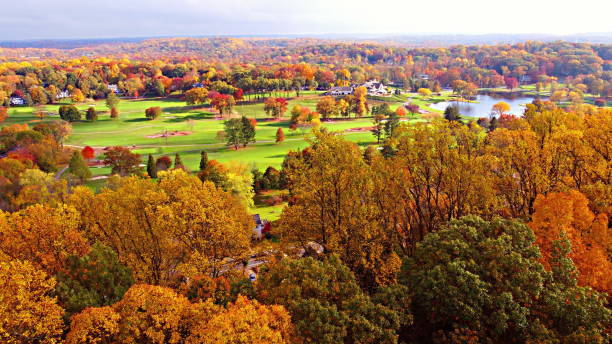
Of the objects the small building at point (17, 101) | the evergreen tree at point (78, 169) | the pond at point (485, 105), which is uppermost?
the small building at point (17, 101)

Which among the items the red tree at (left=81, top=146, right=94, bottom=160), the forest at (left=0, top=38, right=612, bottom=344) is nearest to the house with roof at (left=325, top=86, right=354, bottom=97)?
the red tree at (left=81, top=146, right=94, bottom=160)

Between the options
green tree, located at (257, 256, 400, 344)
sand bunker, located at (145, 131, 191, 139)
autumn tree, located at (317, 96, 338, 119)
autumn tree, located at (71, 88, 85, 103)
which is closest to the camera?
green tree, located at (257, 256, 400, 344)

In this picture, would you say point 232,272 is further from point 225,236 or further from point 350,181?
point 350,181

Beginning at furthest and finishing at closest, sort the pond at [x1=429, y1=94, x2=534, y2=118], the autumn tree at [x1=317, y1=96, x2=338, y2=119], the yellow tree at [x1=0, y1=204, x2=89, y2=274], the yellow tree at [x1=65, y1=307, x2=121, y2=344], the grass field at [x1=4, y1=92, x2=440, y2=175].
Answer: the pond at [x1=429, y1=94, x2=534, y2=118]
the autumn tree at [x1=317, y1=96, x2=338, y2=119]
the grass field at [x1=4, y1=92, x2=440, y2=175]
the yellow tree at [x1=0, y1=204, x2=89, y2=274]
the yellow tree at [x1=65, y1=307, x2=121, y2=344]

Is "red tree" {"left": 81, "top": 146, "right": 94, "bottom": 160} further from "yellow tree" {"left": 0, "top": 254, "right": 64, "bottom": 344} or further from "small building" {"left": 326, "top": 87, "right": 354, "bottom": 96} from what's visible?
"small building" {"left": 326, "top": 87, "right": 354, "bottom": 96}

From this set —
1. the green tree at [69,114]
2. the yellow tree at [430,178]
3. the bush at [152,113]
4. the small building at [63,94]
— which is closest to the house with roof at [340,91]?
the bush at [152,113]

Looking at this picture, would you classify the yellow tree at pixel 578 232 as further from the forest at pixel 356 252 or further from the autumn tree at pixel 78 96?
the autumn tree at pixel 78 96
